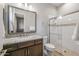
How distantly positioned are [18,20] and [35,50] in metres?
0.48

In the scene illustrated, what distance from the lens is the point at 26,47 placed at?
134 cm

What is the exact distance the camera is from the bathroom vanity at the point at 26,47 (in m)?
1.25

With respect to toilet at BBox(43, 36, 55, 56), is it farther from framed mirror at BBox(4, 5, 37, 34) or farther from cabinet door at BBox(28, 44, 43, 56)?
framed mirror at BBox(4, 5, 37, 34)

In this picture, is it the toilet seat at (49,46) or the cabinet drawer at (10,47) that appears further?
the toilet seat at (49,46)

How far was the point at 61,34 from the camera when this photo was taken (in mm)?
1390

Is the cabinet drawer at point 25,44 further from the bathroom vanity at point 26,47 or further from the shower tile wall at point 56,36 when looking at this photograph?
the shower tile wall at point 56,36

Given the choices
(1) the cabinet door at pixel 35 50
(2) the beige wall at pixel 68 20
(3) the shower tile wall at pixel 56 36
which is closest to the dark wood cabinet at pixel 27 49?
(1) the cabinet door at pixel 35 50

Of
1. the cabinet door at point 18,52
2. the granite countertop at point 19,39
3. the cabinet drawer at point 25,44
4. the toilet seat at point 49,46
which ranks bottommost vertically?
the cabinet door at point 18,52

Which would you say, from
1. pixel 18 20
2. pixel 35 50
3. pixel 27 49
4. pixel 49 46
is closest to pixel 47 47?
pixel 49 46

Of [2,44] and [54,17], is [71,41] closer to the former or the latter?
[54,17]

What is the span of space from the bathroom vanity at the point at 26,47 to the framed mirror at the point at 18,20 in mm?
126

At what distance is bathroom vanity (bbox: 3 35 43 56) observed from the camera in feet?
4.10

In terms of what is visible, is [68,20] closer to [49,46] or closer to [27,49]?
[49,46]

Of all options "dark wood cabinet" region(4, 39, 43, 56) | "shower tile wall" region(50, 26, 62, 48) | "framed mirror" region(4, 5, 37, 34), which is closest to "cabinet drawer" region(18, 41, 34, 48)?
"dark wood cabinet" region(4, 39, 43, 56)
